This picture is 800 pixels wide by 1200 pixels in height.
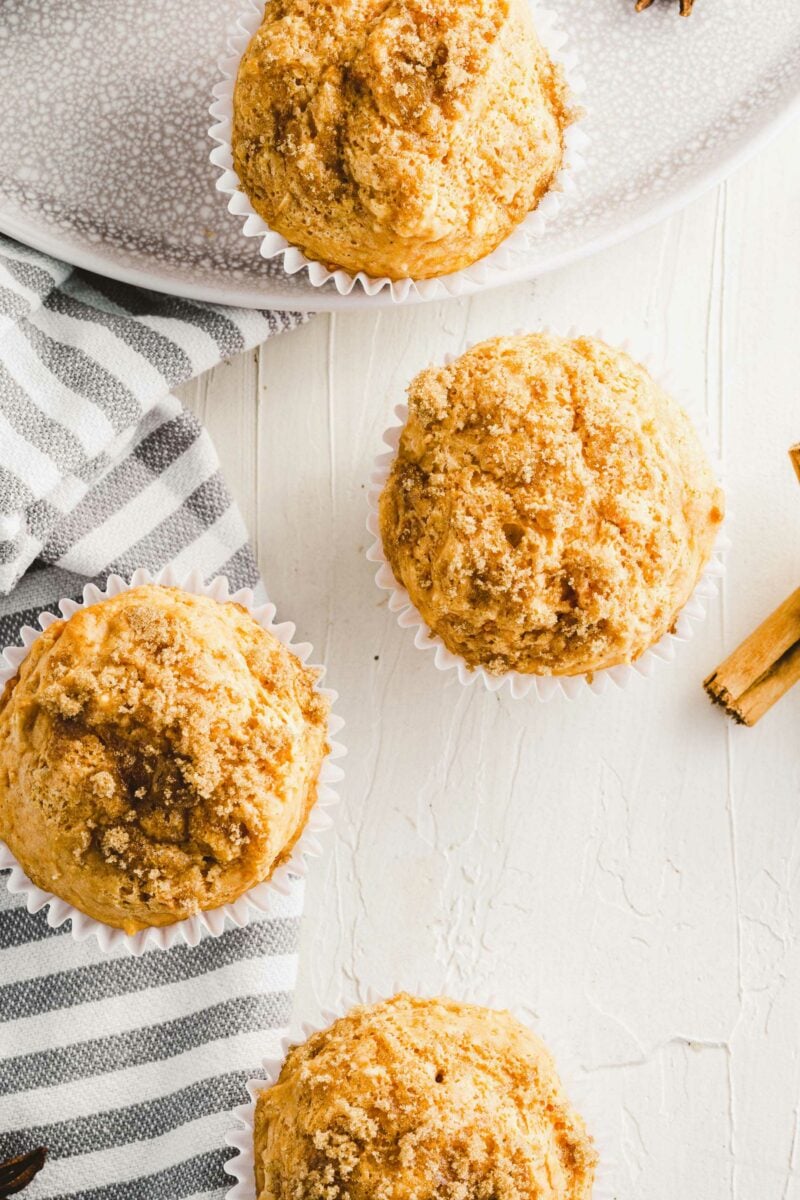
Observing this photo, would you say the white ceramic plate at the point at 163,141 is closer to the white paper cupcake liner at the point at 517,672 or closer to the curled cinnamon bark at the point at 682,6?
the curled cinnamon bark at the point at 682,6

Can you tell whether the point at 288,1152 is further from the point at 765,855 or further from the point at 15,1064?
the point at 765,855

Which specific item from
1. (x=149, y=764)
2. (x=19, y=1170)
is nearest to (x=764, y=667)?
(x=149, y=764)

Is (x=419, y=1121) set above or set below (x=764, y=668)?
below

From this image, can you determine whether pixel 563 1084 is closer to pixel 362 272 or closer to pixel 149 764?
pixel 149 764

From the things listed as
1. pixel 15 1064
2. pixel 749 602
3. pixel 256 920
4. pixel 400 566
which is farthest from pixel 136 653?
pixel 749 602

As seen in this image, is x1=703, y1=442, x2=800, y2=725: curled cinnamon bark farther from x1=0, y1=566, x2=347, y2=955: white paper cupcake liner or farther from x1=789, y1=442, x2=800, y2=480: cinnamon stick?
x1=0, y1=566, x2=347, y2=955: white paper cupcake liner

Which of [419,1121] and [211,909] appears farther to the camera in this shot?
[211,909]

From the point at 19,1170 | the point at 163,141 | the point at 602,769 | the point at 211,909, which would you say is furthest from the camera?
the point at 602,769
